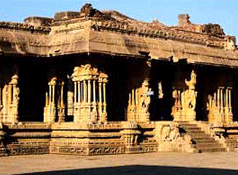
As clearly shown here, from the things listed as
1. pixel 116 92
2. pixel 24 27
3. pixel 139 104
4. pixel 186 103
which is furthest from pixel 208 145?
pixel 24 27

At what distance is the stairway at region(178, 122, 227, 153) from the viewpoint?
71.6 feet

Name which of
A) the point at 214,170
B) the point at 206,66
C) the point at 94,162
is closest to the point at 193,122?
the point at 206,66

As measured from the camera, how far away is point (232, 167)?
14844 millimetres

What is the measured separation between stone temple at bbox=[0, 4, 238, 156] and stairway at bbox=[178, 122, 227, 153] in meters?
0.06

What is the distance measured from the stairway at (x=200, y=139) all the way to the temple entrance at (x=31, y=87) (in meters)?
6.47

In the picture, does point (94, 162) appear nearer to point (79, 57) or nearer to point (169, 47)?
point (79, 57)

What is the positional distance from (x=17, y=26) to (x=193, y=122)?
9123 mm

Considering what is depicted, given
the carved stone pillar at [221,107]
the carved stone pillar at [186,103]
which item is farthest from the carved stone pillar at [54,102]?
the carved stone pillar at [221,107]

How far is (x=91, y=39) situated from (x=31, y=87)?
452 centimetres

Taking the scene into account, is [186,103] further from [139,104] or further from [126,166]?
[126,166]

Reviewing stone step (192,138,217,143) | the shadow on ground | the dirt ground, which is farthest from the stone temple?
the shadow on ground

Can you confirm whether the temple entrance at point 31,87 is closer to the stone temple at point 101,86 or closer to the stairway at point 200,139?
the stone temple at point 101,86

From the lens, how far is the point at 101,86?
20875mm

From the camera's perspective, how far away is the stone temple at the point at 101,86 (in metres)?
20.3
